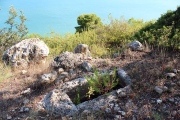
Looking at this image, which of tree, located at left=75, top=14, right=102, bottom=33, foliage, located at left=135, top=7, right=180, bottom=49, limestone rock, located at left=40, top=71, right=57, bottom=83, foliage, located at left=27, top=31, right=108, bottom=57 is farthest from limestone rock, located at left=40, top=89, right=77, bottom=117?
tree, located at left=75, top=14, right=102, bottom=33

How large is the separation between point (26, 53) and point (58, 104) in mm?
2437

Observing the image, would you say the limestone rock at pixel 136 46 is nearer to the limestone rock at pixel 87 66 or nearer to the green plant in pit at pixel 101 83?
the limestone rock at pixel 87 66

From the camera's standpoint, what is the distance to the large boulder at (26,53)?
5863mm

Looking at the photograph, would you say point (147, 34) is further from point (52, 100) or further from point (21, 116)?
point (21, 116)

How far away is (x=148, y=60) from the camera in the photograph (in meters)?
4.82

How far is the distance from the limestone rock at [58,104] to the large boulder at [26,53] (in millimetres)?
2014

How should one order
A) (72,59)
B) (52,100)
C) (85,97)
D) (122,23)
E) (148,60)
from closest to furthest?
(52,100) < (85,97) < (148,60) < (72,59) < (122,23)

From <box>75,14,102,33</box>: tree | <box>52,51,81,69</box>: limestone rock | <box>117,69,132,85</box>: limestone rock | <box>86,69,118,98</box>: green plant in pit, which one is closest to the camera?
<box>86,69,118,98</box>: green plant in pit

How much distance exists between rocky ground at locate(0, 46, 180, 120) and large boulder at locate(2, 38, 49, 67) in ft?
1.84

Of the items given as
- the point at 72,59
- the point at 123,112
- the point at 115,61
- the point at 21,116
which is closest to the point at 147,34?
the point at 115,61

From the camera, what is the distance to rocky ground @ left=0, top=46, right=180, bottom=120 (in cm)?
357

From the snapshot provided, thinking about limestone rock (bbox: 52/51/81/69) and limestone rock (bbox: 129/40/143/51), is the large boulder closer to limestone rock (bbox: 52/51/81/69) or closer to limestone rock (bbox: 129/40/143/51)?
limestone rock (bbox: 52/51/81/69)

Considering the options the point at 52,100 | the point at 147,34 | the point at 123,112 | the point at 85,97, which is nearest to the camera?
the point at 123,112

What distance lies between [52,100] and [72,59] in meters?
1.42
